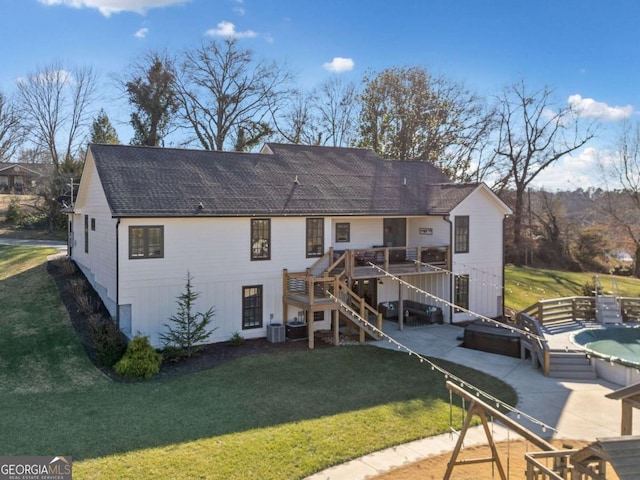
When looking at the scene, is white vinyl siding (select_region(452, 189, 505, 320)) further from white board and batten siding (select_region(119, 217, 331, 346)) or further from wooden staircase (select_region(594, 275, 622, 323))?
white board and batten siding (select_region(119, 217, 331, 346))

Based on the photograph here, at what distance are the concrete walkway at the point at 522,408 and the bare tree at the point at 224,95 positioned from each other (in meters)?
27.1

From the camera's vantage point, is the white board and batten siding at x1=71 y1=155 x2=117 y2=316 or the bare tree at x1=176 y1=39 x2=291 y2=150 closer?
the white board and batten siding at x1=71 y1=155 x2=117 y2=316

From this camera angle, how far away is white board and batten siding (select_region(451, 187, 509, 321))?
789 inches

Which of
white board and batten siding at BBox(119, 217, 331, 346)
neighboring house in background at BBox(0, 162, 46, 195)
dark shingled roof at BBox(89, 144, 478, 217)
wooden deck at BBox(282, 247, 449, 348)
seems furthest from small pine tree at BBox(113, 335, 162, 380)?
neighboring house in background at BBox(0, 162, 46, 195)

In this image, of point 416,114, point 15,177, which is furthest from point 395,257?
point 15,177

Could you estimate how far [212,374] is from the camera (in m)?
12.9

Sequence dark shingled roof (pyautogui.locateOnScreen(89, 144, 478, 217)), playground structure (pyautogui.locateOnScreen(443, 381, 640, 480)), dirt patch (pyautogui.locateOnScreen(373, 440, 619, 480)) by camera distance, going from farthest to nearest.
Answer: dark shingled roof (pyautogui.locateOnScreen(89, 144, 478, 217))
dirt patch (pyautogui.locateOnScreen(373, 440, 619, 480))
playground structure (pyautogui.locateOnScreen(443, 381, 640, 480))

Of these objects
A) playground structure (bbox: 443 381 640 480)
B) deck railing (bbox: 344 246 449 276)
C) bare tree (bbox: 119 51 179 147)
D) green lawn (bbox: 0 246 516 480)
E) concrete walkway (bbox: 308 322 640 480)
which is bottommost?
concrete walkway (bbox: 308 322 640 480)

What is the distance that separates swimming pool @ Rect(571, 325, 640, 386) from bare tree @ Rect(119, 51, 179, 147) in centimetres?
3284

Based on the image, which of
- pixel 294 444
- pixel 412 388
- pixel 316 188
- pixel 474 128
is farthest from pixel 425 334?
pixel 474 128

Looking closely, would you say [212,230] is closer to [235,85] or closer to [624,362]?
[624,362]

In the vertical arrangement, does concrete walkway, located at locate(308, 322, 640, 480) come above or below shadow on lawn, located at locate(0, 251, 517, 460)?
below

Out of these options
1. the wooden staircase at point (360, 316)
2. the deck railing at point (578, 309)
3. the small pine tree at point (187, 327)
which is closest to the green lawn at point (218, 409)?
the wooden staircase at point (360, 316)

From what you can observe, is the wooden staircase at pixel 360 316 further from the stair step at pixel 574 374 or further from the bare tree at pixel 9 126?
the bare tree at pixel 9 126
